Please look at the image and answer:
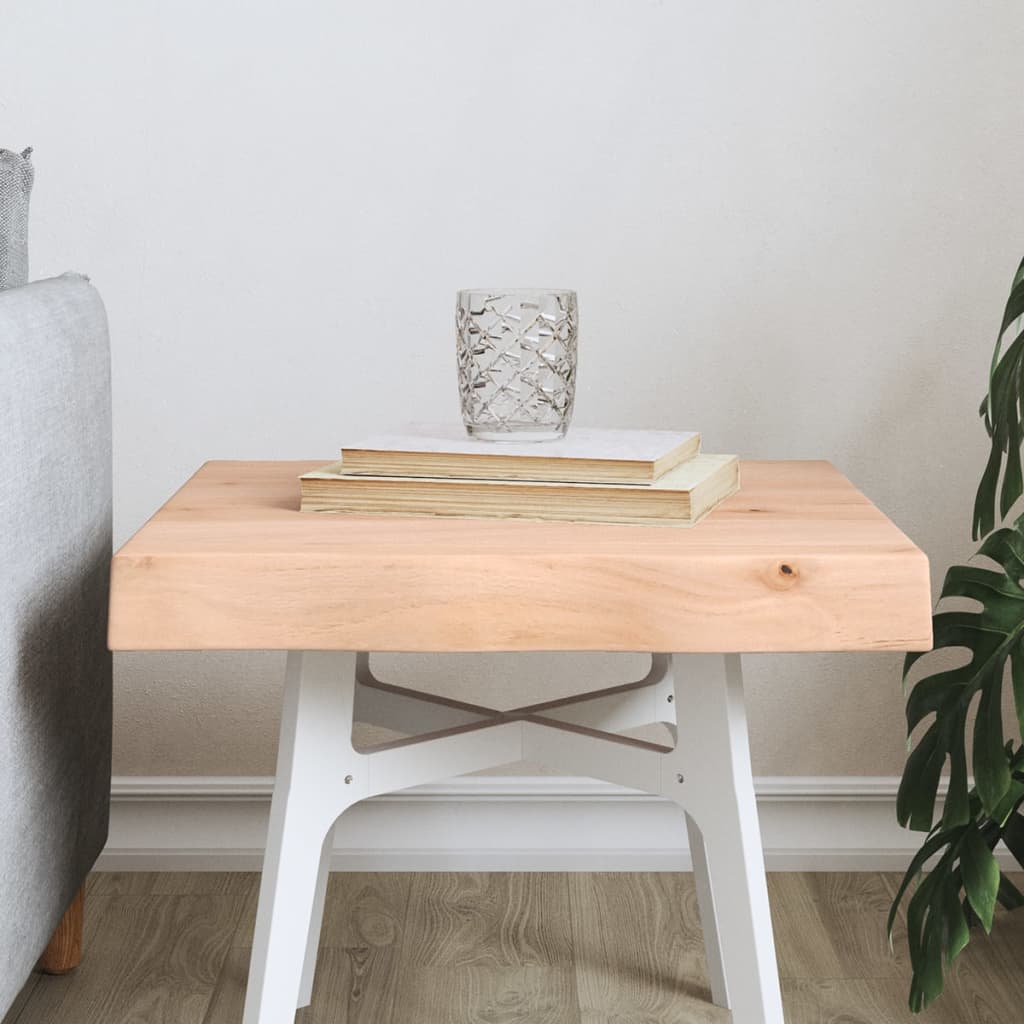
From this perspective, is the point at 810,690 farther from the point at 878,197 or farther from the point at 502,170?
the point at 502,170

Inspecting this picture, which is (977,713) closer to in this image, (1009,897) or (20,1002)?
(1009,897)

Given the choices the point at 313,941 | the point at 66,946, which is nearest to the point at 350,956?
the point at 313,941

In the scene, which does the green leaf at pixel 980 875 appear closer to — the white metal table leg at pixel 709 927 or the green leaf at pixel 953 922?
the green leaf at pixel 953 922

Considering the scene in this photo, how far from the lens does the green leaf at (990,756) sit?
1.13 meters

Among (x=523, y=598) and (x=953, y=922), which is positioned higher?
(x=523, y=598)

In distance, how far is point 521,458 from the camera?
99cm

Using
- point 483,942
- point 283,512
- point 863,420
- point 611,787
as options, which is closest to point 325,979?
point 483,942

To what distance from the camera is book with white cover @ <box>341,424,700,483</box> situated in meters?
0.97

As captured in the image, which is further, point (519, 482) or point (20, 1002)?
point (20, 1002)

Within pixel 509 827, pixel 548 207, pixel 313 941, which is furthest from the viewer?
pixel 509 827

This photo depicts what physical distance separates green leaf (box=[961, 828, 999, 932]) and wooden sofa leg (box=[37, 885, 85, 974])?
854mm

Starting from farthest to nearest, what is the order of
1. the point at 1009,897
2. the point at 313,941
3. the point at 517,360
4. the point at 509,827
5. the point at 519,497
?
the point at 509,827 → the point at 1009,897 → the point at 313,941 → the point at 517,360 → the point at 519,497

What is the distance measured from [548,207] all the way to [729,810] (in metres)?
0.81

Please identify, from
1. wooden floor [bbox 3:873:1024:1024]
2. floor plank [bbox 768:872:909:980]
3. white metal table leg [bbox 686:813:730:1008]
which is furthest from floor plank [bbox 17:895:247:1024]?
floor plank [bbox 768:872:909:980]
